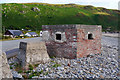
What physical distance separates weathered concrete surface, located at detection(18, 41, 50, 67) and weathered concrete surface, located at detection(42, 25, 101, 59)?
58.0 inches

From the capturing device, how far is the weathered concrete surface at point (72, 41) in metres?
9.59

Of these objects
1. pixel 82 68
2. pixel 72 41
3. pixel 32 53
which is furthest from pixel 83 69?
pixel 32 53

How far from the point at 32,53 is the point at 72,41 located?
3543 mm

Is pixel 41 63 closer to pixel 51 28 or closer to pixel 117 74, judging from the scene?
pixel 51 28

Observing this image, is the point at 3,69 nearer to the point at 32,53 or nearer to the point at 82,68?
the point at 32,53

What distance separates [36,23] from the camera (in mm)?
90000

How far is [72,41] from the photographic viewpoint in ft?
31.7

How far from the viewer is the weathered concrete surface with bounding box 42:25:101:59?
9.59 m

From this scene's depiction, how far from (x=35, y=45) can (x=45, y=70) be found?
216cm

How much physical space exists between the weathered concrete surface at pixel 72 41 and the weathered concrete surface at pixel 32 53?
147 centimetres

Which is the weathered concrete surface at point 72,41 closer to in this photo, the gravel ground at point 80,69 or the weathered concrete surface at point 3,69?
the gravel ground at point 80,69

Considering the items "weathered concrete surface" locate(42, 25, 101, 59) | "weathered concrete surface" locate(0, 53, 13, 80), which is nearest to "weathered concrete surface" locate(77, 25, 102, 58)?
"weathered concrete surface" locate(42, 25, 101, 59)

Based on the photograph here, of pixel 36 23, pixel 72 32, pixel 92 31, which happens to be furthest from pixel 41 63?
pixel 36 23

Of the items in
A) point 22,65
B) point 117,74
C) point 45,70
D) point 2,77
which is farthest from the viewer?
point 22,65
